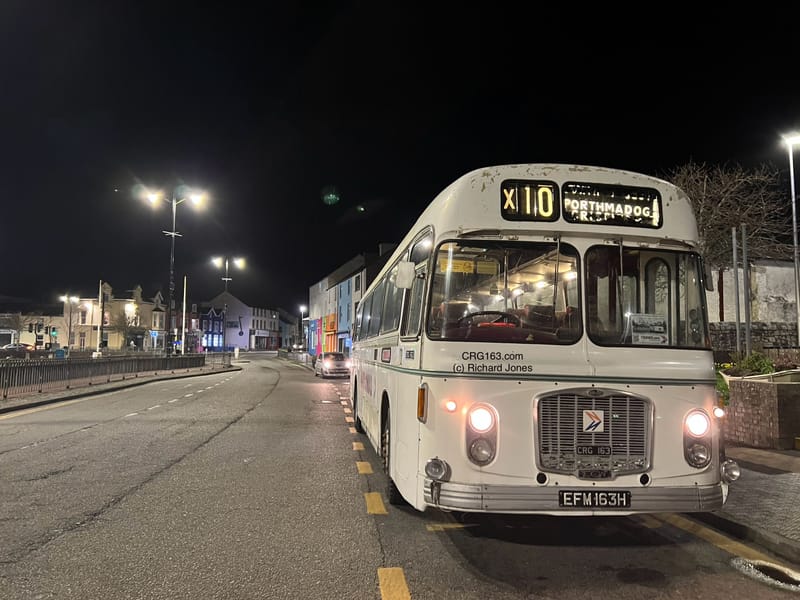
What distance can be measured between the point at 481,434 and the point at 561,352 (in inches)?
37.0

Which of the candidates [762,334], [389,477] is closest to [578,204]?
[389,477]

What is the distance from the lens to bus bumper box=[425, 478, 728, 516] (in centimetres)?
423

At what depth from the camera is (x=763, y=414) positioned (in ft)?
29.8

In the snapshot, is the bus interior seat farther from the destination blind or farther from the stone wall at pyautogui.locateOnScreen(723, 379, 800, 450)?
the stone wall at pyautogui.locateOnScreen(723, 379, 800, 450)

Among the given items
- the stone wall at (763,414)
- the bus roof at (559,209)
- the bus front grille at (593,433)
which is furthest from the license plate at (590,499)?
the stone wall at (763,414)

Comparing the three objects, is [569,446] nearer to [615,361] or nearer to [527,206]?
[615,361]

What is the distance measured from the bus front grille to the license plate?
0.42ft

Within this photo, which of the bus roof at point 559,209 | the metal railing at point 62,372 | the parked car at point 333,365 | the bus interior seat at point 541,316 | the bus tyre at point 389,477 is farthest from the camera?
the parked car at point 333,365

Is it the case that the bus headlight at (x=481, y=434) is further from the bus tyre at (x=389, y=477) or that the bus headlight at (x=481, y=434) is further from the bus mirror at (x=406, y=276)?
the bus tyre at (x=389, y=477)

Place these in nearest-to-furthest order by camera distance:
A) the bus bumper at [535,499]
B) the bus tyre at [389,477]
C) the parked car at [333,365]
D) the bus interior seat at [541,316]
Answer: the bus bumper at [535,499], the bus interior seat at [541,316], the bus tyre at [389,477], the parked car at [333,365]

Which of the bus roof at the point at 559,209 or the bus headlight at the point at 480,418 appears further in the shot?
the bus roof at the point at 559,209

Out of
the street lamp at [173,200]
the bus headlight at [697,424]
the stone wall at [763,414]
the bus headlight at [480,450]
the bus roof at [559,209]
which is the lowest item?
the stone wall at [763,414]

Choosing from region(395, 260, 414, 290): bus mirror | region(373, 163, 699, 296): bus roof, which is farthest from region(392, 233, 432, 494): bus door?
region(373, 163, 699, 296): bus roof

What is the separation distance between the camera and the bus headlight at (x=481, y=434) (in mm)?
4344
